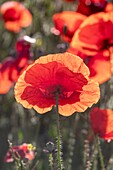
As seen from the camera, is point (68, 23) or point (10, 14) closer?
point (68, 23)

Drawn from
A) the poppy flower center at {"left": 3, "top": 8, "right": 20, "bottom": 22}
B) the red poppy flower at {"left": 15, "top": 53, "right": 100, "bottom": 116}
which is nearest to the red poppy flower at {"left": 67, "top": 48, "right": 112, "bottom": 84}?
the red poppy flower at {"left": 15, "top": 53, "right": 100, "bottom": 116}

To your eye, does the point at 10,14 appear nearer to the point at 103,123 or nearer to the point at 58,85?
the point at 103,123

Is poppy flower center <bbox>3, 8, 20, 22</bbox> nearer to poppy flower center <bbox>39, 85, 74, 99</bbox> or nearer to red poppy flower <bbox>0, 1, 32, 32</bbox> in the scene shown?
red poppy flower <bbox>0, 1, 32, 32</bbox>

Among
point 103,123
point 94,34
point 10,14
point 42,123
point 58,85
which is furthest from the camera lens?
point 10,14

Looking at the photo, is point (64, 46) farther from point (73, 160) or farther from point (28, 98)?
point (28, 98)

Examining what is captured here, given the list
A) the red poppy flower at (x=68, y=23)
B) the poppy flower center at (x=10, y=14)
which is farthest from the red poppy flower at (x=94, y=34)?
the poppy flower center at (x=10, y=14)

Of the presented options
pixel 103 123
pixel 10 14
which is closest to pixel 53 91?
pixel 103 123
